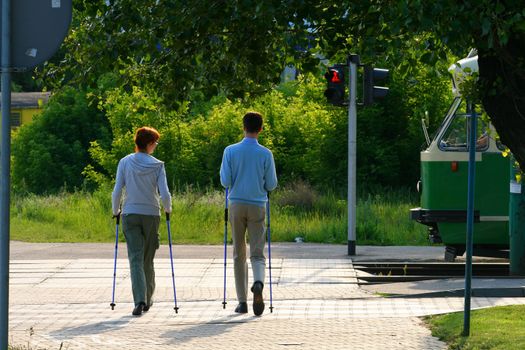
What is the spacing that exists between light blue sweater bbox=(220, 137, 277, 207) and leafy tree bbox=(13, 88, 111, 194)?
1369 inches

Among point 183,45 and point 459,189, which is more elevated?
point 183,45

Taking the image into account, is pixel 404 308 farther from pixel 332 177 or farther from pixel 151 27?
pixel 332 177

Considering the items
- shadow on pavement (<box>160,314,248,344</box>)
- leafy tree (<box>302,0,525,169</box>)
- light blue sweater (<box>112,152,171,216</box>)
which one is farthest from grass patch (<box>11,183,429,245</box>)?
leafy tree (<box>302,0,525,169</box>)

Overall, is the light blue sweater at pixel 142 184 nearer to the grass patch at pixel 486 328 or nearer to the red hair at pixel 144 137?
the red hair at pixel 144 137

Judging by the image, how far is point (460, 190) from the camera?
1928 cm

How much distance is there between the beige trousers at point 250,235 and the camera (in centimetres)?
1279

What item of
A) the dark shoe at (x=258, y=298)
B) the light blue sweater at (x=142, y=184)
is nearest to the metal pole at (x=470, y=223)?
the dark shoe at (x=258, y=298)

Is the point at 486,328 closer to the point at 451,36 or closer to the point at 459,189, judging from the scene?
the point at 451,36

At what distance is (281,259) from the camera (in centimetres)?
1964

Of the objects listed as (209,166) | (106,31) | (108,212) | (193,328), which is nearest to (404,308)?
(193,328)

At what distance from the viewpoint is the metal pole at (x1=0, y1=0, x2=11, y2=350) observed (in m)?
6.84

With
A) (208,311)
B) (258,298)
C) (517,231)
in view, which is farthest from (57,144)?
(258,298)

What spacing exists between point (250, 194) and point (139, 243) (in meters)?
1.18

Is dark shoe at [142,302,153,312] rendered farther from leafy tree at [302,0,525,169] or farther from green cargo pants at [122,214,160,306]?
leafy tree at [302,0,525,169]
